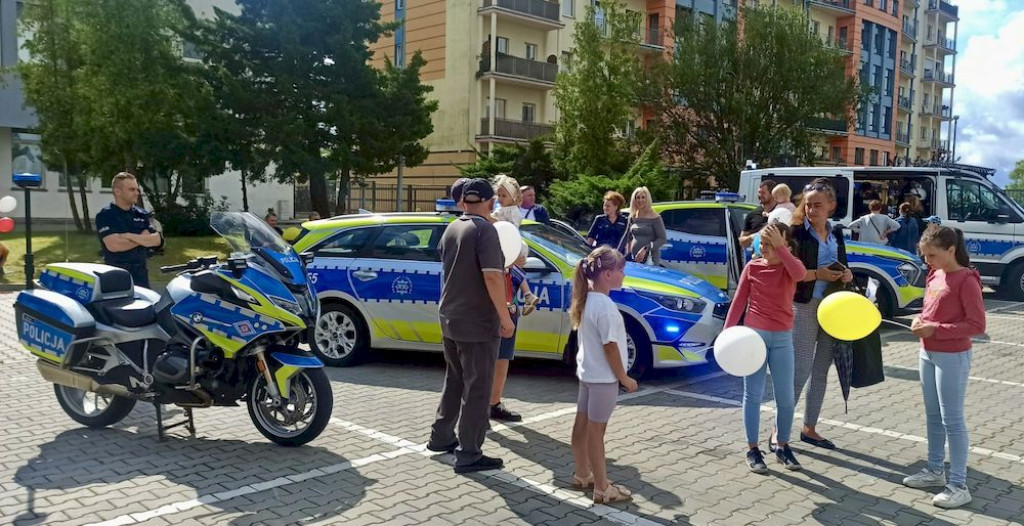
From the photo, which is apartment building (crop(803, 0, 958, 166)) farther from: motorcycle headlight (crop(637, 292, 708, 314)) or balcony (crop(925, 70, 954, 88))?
motorcycle headlight (crop(637, 292, 708, 314))

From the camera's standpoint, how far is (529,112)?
38.3m

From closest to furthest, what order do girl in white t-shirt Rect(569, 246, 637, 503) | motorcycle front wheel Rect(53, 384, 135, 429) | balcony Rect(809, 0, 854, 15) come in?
girl in white t-shirt Rect(569, 246, 637, 503)
motorcycle front wheel Rect(53, 384, 135, 429)
balcony Rect(809, 0, 854, 15)

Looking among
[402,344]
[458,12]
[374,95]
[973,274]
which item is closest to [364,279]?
[402,344]

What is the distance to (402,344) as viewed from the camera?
8320mm

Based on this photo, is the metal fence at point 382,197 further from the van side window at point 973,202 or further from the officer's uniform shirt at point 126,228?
the officer's uniform shirt at point 126,228

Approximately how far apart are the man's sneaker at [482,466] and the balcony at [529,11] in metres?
31.9

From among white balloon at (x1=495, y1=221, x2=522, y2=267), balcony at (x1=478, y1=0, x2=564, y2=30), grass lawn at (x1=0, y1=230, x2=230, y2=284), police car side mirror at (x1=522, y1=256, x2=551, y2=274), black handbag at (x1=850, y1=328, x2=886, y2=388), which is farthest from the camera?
balcony at (x1=478, y1=0, x2=564, y2=30)

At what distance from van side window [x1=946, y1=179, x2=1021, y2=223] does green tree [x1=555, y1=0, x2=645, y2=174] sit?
11607 mm

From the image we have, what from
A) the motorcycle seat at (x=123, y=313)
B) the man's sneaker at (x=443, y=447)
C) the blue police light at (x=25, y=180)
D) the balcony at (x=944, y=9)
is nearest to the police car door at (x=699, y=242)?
the man's sneaker at (x=443, y=447)

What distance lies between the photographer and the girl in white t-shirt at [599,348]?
448cm

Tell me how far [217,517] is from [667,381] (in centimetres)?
468

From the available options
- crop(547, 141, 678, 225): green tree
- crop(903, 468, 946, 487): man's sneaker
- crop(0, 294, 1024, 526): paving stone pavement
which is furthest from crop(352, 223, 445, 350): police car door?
crop(547, 141, 678, 225): green tree

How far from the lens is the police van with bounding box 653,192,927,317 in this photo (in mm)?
11266

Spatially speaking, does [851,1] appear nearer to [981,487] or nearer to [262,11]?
[262,11]
